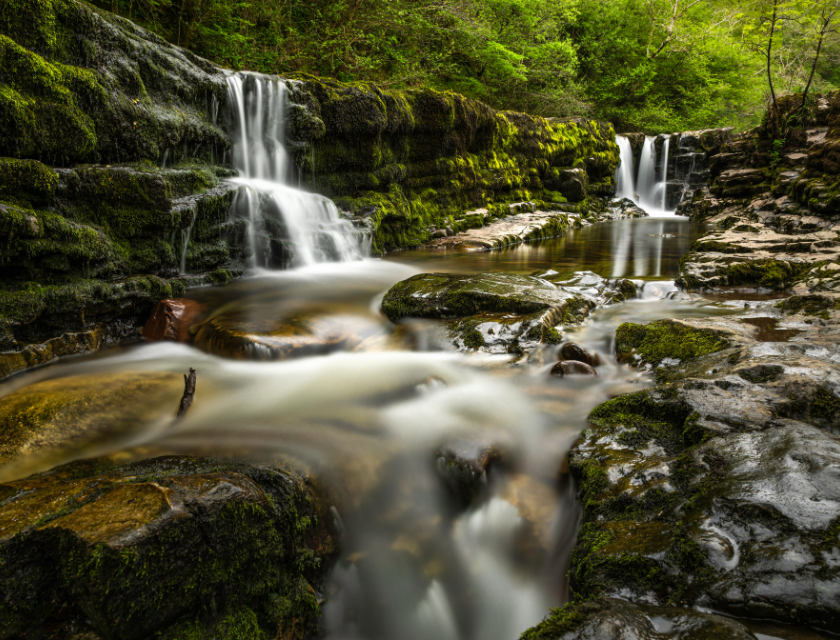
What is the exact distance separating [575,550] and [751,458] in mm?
817

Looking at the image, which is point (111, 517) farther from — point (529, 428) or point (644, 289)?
point (644, 289)

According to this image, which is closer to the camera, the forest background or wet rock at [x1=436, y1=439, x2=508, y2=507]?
wet rock at [x1=436, y1=439, x2=508, y2=507]

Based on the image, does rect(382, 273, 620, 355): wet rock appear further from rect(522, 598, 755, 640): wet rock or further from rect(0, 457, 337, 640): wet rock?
rect(522, 598, 755, 640): wet rock

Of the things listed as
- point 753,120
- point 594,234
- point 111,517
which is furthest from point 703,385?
point 753,120

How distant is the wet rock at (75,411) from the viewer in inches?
97.2

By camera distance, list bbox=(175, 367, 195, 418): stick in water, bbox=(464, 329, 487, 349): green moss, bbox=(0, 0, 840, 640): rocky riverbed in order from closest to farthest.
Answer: bbox=(0, 0, 840, 640): rocky riverbed, bbox=(175, 367, 195, 418): stick in water, bbox=(464, 329, 487, 349): green moss

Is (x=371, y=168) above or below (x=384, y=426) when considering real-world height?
above

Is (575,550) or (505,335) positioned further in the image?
(505,335)

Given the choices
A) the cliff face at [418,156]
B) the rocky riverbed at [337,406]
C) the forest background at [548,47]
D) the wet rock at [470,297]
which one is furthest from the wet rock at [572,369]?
the forest background at [548,47]

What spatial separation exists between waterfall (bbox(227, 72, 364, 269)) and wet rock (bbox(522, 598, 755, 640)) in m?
6.27

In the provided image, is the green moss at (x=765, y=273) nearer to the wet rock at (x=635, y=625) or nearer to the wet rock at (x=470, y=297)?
the wet rock at (x=470, y=297)

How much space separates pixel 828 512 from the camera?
1.44m

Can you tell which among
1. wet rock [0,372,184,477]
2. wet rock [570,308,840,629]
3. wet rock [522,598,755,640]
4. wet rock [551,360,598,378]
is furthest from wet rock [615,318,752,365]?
wet rock [0,372,184,477]

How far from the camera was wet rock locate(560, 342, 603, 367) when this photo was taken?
145 inches
